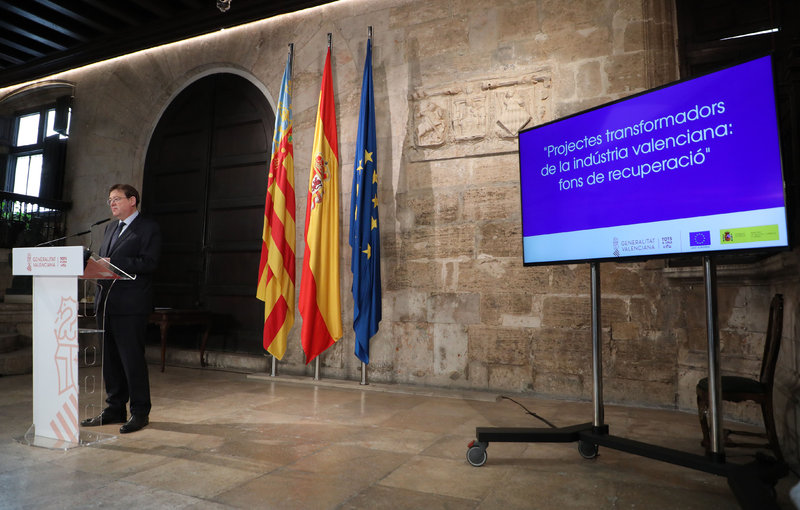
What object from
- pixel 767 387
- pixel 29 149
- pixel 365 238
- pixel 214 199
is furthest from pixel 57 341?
pixel 29 149

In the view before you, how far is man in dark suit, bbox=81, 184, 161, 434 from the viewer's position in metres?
3.09

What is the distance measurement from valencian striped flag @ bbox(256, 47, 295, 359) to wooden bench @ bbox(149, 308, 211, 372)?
0.99m

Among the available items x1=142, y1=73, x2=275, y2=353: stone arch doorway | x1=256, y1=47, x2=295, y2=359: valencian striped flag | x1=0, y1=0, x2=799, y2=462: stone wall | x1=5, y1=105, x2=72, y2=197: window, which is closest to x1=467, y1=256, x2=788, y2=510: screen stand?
x1=0, y1=0, x2=799, y2=462: stone wall

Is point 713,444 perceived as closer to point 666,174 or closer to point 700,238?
point 700,238

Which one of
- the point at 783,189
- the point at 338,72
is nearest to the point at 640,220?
the point at 783,189

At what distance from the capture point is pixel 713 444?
2082 mm

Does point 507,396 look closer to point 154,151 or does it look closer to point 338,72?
point 338,72

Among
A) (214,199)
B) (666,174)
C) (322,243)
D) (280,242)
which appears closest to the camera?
(666,174)

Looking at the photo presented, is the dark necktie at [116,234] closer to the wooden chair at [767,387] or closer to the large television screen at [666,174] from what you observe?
the large television screen at [666,174]

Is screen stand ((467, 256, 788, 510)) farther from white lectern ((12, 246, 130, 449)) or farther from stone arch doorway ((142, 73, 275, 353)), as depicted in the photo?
stone arch doorway ((142, 73, 275, 353))

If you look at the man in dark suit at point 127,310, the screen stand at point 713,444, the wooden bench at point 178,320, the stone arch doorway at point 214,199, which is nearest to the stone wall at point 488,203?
the stone arch doorway at point 214,199

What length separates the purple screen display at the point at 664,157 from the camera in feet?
6.34

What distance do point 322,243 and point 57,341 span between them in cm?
242

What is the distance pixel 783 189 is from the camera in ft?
6.02
